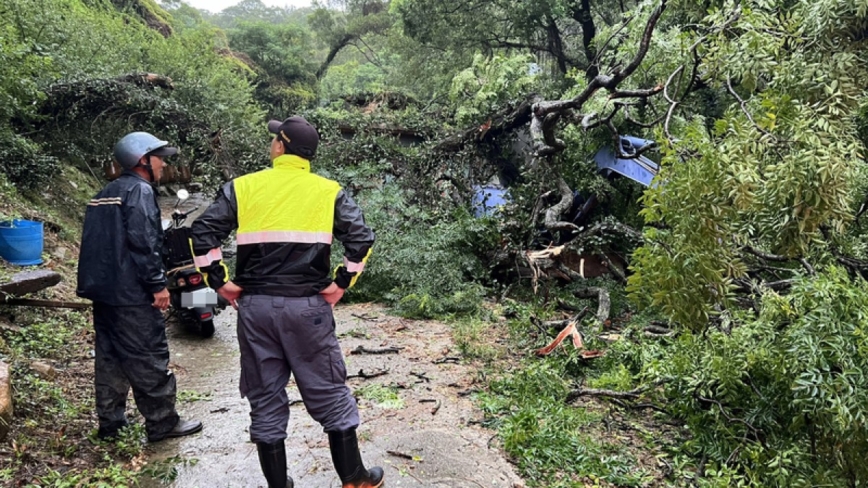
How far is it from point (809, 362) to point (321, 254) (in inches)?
92.2

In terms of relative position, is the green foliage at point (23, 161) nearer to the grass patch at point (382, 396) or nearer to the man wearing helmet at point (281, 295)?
the grass patch at point (382, 396)

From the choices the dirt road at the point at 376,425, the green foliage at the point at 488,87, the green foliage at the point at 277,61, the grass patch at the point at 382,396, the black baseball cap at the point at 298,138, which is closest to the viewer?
the black baseball cap at the point at 298,138

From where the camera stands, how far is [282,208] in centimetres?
236

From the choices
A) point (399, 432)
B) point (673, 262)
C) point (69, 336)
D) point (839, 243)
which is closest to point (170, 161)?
point (69, 336)

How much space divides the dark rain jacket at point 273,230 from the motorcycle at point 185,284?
2669 millimetres

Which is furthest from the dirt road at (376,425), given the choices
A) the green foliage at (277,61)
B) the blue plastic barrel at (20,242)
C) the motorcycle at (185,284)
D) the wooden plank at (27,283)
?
the green foliage at (277,61)

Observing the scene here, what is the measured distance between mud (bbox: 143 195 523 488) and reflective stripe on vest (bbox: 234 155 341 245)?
1297 millimetres

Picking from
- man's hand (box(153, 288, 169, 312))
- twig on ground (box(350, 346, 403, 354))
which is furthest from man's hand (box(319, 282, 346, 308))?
twig on ground (box(350, 346, 403, 354))

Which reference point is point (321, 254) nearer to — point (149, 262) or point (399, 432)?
point (149, 262)

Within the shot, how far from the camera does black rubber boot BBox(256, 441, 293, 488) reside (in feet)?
7.65

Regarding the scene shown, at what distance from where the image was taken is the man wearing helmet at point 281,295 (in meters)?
2.33

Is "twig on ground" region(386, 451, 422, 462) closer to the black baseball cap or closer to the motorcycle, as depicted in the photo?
the black baseball cap

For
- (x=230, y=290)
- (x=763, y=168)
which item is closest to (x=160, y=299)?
(x=230, y=290)

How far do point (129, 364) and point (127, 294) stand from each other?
408 millimetres
